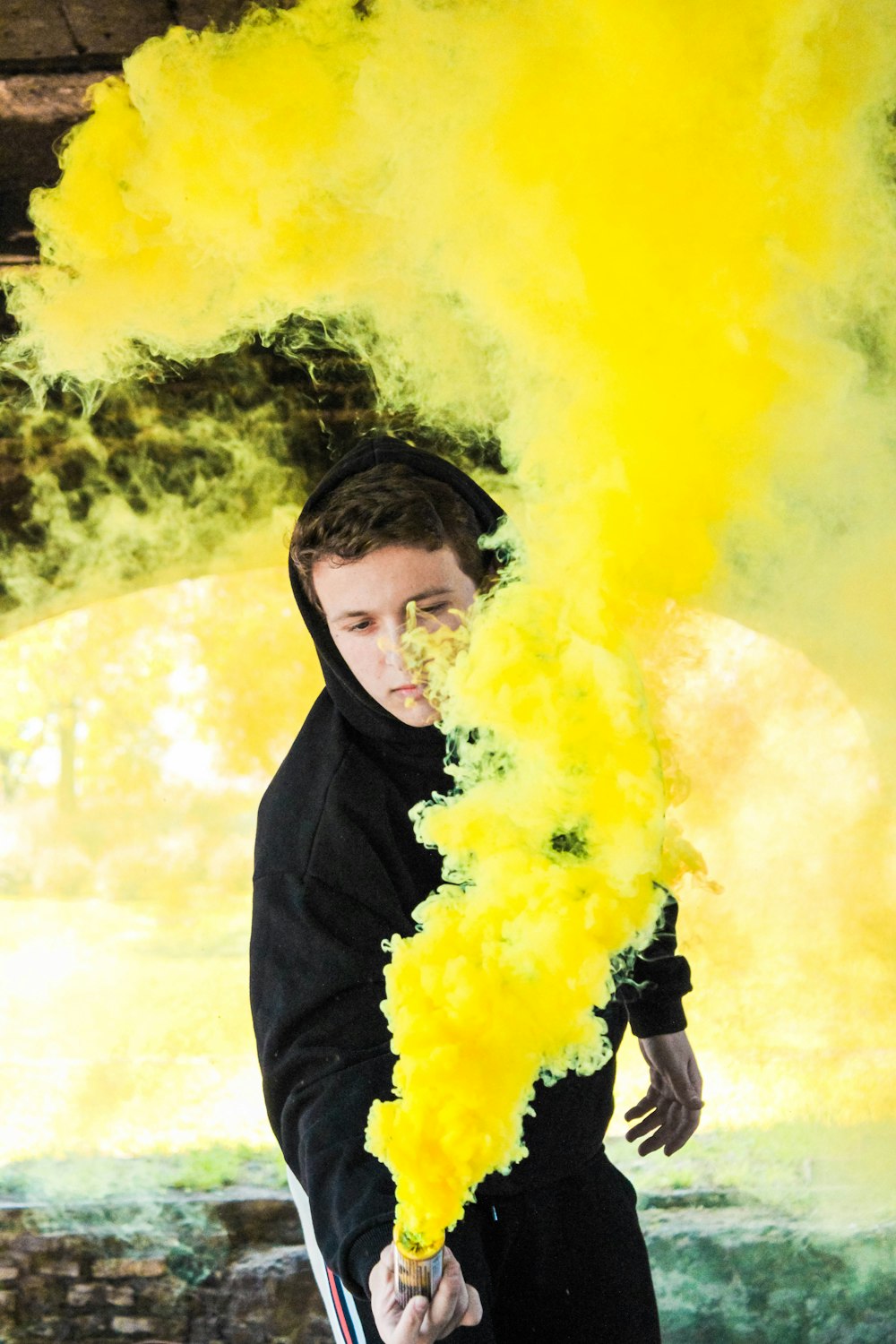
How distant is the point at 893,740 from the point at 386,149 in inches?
95.0

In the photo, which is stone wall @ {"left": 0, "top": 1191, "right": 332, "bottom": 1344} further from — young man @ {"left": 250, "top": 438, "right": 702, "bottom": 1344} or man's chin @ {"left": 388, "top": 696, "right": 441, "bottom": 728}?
man's chin @ {"left": 388, "top": 696, "right": 441, "bottom": 728}

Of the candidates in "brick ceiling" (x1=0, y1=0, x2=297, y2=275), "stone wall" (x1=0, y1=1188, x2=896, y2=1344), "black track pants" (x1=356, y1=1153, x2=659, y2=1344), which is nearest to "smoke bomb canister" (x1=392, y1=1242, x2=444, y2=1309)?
"black track pants" (x1=356, y1=1153, x2=659, y2=1344)

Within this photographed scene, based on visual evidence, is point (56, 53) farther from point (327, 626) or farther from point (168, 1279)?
point (168, 1279)

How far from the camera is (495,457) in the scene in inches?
125

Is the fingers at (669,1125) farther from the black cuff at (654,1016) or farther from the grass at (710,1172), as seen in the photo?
the grass at (710,1172)

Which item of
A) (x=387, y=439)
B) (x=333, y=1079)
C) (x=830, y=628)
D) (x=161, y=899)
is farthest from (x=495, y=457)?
(x=161, y=899)

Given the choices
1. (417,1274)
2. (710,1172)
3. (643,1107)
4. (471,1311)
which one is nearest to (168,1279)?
(710,1172)

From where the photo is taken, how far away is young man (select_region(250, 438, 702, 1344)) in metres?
1.70

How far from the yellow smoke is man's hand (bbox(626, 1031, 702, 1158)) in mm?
512

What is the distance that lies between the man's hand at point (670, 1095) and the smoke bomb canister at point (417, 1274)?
83cm

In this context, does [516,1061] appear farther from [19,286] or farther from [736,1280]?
[736,1280]

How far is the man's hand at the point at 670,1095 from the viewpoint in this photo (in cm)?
211

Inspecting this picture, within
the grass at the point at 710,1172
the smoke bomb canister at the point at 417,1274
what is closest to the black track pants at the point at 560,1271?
the smoke bomb canister at the point at 417,1274

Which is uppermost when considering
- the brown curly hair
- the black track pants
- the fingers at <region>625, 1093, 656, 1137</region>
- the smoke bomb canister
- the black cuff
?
the brown curly hair
